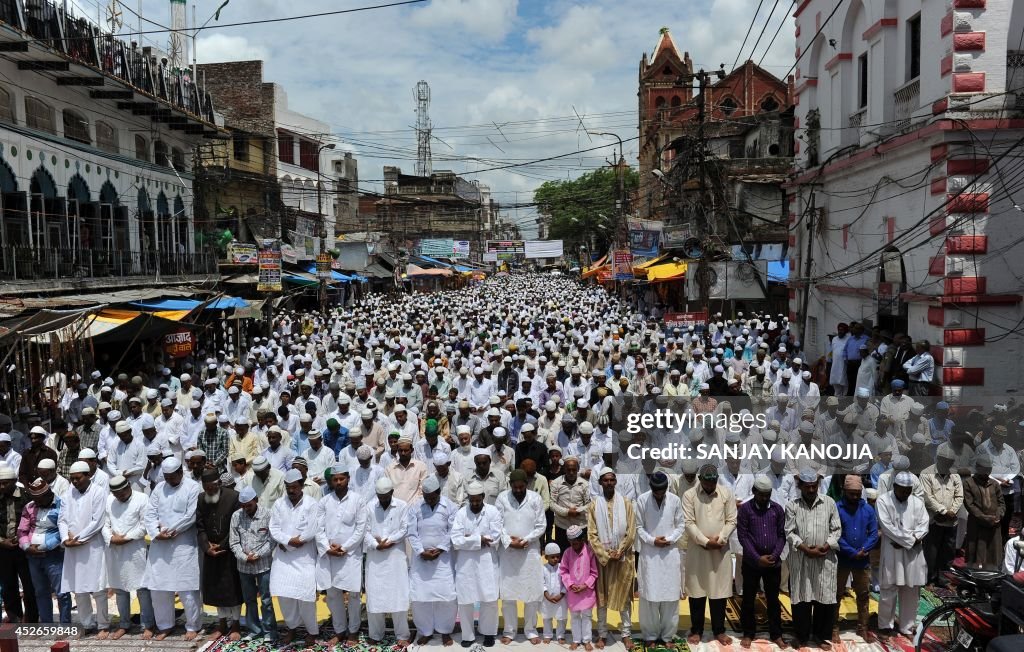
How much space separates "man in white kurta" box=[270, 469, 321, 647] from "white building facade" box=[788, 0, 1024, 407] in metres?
9.22

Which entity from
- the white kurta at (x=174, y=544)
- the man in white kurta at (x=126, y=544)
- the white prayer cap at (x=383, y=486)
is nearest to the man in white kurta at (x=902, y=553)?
the white prayer cap at (x=383, y=486)

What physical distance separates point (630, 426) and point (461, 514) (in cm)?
363

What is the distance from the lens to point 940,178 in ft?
37.9

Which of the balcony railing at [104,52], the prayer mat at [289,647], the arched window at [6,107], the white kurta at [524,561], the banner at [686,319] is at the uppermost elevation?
the balcony railing at [104,52]

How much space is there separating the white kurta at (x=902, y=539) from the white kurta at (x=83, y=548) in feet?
20.1

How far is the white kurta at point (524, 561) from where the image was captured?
20.9 feet

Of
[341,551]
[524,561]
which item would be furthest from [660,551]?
[341,551]

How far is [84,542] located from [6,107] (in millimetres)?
13990

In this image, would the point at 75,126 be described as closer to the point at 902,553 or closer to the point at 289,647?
the point at 289,647

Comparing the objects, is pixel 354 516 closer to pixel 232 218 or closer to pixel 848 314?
pixel 848 314

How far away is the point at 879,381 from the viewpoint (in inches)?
498

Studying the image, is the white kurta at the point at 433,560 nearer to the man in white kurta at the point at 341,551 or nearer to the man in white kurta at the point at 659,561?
the man in white kurta at the point at 341,551

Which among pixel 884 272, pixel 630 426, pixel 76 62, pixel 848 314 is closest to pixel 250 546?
pixel 630 426

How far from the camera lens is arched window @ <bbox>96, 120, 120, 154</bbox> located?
69.5ft
